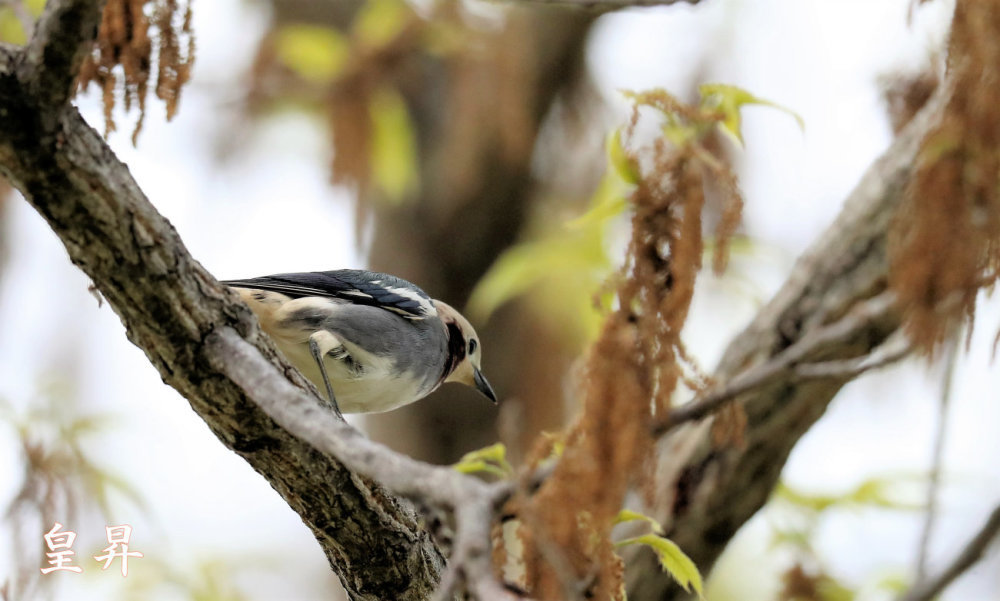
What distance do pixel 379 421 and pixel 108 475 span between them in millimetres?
2843

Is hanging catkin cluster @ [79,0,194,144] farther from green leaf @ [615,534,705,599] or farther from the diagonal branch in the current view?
green leaf @ [615,534,705,599]

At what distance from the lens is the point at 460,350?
425cm

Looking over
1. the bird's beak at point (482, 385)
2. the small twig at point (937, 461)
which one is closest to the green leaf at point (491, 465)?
the small twig at point (937, 461)

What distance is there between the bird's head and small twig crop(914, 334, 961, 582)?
251 centimetres

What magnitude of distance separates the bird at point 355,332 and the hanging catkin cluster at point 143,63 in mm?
1229

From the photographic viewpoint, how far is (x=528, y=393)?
5.61 m

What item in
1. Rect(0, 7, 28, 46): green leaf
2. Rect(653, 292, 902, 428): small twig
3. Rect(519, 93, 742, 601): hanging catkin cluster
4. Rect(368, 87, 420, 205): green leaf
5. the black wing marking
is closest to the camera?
Rect(653, 292, 902, 428): small twig

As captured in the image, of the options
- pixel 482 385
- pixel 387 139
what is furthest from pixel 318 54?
pixel 482 385

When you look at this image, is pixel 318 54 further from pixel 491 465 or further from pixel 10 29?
pixel 491 465

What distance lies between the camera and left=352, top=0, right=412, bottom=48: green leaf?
201 inches

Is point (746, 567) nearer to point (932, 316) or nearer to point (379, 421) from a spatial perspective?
point (379, 421)

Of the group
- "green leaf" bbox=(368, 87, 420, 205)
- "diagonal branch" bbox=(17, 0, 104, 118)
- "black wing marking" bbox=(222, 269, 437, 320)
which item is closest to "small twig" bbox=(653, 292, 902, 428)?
"diagonal branch" bbox=(17, 0, 104, 118)

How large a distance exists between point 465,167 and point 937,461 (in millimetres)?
4251

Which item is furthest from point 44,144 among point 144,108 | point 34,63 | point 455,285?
point 455,285
